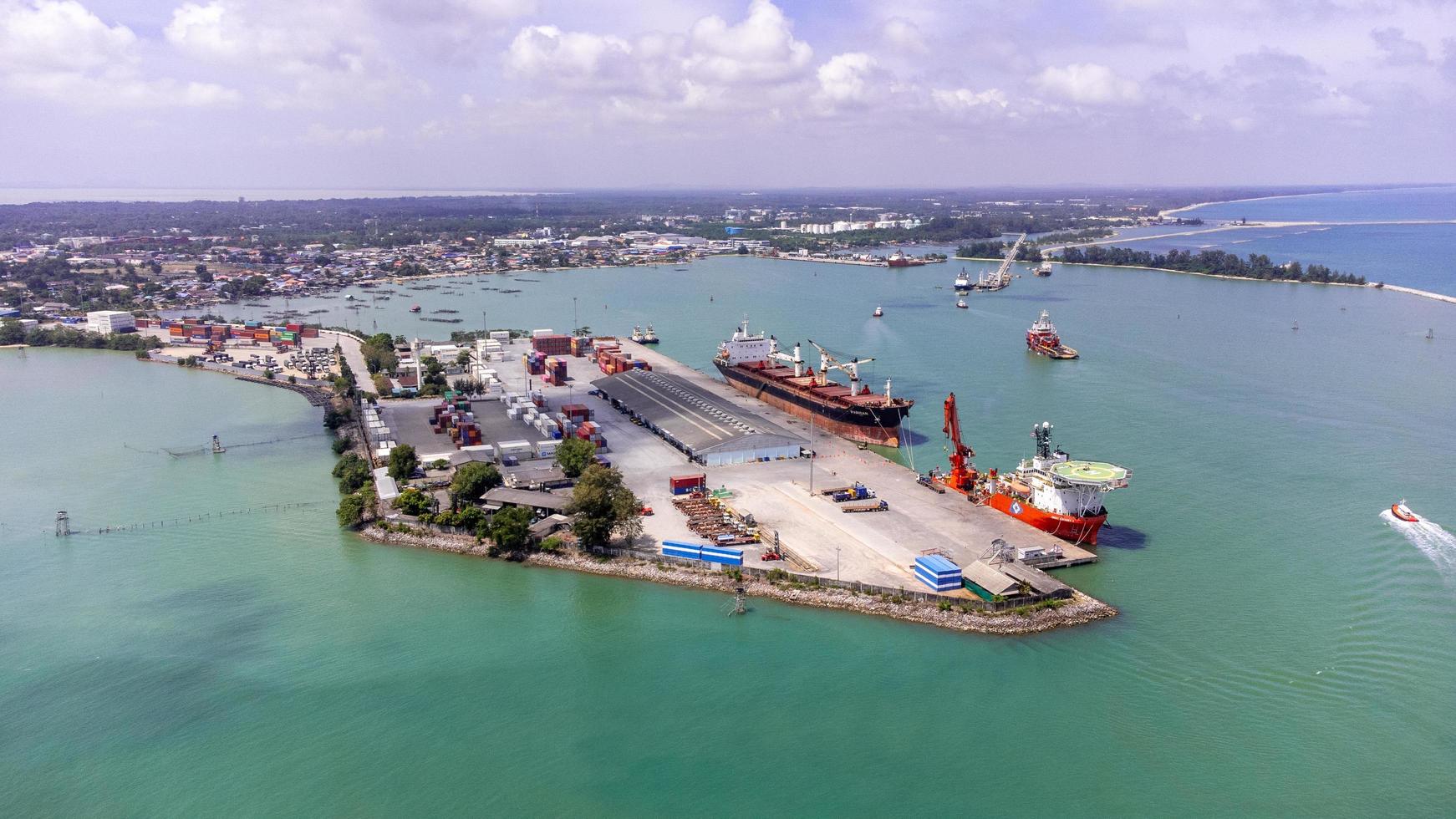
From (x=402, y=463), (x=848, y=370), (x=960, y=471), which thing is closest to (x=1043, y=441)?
(x=960, y=471)

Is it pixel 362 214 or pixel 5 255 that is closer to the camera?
pixel 5 255

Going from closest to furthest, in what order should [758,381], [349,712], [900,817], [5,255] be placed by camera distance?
[900,817], [349,712], [758,381], [5,255]

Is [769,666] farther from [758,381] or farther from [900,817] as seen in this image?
[758,381]

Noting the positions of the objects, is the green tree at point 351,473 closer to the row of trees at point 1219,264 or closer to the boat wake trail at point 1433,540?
the boat wake trail at point 1433,540

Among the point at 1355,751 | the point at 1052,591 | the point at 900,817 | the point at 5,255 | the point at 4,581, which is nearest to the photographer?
the point at 900,817

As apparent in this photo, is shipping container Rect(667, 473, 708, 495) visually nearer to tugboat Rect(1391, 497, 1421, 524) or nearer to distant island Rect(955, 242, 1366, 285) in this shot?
tugboat Rect(1391, 497, 1421, 524)

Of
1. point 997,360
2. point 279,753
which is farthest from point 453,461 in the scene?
point 997,360

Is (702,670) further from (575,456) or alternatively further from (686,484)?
(575,456)

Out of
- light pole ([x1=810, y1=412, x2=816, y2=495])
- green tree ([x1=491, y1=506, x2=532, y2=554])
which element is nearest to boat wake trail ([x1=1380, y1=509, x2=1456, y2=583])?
light pole ([x1=810, y1=412, x2=816, y2=495])

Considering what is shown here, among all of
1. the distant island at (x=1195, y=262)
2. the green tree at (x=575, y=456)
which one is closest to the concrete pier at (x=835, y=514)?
the green tree at (x=575, y=456)
